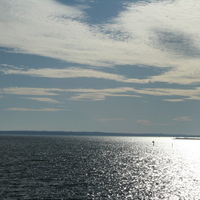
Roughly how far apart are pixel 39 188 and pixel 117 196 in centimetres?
1551

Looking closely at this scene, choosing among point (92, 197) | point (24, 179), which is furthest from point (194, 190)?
point (24, 179)

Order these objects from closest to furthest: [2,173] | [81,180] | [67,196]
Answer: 1. [67,196]
2. [81,180]
3. [2,173]

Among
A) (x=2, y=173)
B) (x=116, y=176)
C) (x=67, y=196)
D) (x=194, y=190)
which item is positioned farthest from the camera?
(x=116, y=176)

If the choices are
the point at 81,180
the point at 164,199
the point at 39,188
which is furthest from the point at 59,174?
the point at 164,199

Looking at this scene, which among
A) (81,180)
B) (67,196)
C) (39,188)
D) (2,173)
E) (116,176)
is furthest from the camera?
(116,176)

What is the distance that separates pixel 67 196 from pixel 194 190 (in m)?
28.2

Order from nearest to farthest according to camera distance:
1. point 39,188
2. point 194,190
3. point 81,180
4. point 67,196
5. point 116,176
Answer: point 67,196
point 39,188
point 194,190
point 81,180
point 116,176

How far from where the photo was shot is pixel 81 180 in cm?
7600

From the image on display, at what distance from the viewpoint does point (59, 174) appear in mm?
84750

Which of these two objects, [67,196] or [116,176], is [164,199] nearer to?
[67,196]

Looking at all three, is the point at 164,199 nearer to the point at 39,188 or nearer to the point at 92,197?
the point at 92,197

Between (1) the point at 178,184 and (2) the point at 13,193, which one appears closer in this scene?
Result: (2) the point at 13,193

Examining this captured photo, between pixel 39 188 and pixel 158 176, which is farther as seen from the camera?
pixel 158 176

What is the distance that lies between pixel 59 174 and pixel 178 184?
98.0 feet
